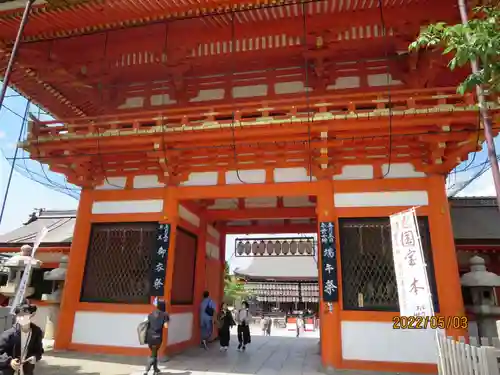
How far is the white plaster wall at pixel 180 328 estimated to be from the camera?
32.5 ft

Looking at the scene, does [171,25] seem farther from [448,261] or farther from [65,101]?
[448,261]

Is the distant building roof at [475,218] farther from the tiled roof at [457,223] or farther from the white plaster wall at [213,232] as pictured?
the white plaster wall at [213,232]

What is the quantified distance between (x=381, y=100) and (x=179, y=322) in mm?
8126

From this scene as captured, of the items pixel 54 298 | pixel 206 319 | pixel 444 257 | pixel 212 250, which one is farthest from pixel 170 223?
pixel 444 257

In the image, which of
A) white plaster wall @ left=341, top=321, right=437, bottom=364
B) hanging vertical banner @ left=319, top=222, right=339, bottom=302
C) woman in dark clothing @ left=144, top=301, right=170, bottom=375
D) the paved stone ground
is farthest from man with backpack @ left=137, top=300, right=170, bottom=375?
white plaster wall @ left=341, top=321, right=437, bottom=364

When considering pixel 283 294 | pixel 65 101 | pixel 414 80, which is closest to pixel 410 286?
pixel 414 80

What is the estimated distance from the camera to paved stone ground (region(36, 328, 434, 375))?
26.3 ft

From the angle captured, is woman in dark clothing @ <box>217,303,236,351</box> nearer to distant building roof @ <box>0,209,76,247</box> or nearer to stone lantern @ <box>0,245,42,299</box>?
stone lantern @ <box>0,245,42,299</box>

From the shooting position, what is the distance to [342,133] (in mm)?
8727

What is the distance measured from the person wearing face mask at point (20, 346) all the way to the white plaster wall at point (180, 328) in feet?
17.0

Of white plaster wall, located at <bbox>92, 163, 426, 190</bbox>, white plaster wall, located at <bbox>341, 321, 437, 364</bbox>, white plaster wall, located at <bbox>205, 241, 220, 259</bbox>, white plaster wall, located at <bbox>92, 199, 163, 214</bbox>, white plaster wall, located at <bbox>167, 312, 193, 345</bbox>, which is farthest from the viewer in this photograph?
white plaster wall, located at <bbox>205, 241, 220, 259</bbox>

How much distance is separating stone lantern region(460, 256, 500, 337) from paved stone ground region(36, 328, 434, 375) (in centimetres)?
377

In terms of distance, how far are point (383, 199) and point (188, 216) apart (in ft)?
18.9

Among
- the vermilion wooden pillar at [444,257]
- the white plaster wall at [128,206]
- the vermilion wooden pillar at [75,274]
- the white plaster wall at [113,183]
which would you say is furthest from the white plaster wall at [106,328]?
the vermilion wooden pillar at [444,257]
